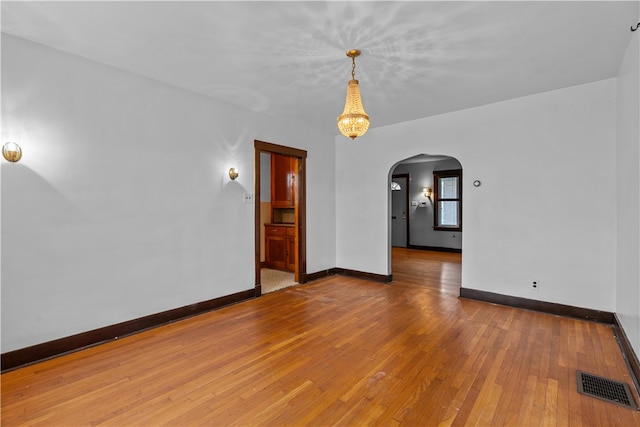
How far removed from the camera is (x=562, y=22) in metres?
2.44

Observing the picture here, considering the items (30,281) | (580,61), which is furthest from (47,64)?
(580,61)

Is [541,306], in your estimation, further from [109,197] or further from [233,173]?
[109,197]

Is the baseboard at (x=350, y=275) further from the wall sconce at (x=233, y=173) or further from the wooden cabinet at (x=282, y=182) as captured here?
the wall sconce at (x=233, y=173)

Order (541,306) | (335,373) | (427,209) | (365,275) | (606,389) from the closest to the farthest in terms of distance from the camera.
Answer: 1. (606,389)
2. (335,373)
3. (541,306)
4. (365,275)
5. (427,209)

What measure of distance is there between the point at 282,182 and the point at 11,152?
4361 millimetres

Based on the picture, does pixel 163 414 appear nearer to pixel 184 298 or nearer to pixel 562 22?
pixel 184 298

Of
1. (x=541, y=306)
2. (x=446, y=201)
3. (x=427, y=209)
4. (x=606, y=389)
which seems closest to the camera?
(x=606, y=389)

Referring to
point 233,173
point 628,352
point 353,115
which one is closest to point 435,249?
point 628,352

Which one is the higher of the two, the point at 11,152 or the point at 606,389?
the point at 11,152

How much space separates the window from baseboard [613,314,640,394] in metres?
5.90

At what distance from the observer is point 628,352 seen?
8.83 ft

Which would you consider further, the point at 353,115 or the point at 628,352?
the point at 353,115

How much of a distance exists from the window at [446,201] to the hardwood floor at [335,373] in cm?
560

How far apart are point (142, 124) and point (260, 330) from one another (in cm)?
266
